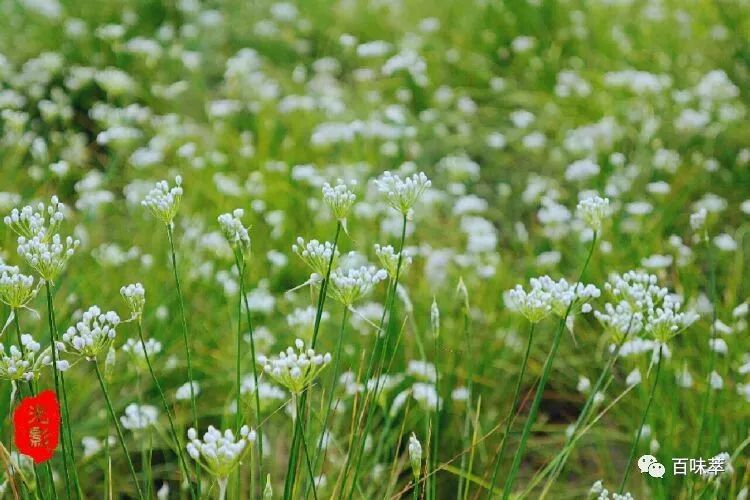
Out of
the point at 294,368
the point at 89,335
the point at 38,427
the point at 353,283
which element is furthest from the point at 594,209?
the point at 38,427

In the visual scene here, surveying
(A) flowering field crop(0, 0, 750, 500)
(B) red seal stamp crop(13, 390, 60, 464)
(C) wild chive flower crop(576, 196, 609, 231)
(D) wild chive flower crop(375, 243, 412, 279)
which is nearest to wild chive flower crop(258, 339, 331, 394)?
(A) flowering field crop(0, 0, 750, 500)

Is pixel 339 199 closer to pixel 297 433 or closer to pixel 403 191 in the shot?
pixel 403 191

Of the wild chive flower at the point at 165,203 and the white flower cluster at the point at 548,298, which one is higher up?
the wild chive flower at the point at 165,203

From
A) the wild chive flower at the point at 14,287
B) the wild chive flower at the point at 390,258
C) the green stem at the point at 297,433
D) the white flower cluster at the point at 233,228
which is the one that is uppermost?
the white flower cluster at the point at 233,228

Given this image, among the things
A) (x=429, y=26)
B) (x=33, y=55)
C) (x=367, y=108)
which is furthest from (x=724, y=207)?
(x=33, y=55)

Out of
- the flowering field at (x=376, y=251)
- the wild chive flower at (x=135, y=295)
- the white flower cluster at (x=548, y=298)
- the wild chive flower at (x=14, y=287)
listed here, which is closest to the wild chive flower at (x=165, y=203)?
the flowering field at (x=376, y=251)

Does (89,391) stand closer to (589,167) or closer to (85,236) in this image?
(85,236)

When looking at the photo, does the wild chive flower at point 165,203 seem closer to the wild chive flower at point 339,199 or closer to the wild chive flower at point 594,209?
the wild chive flower at point 339,199
